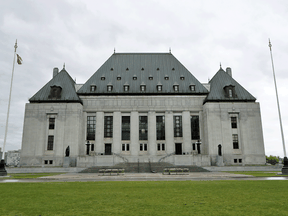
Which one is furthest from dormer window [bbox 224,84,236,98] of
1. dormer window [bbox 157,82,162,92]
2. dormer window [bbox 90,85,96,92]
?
dormer window [bbox 90,85,96,92]

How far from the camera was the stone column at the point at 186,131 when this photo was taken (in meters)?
51.7

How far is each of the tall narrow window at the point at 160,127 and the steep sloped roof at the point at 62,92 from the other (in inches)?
709

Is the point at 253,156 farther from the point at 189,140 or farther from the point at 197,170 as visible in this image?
the point at 197,170

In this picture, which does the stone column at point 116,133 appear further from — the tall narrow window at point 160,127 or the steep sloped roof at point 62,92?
the steep sloped roof at point 62,92

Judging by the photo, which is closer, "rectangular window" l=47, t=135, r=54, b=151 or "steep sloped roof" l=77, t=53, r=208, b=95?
"rectangular window" l=47, t=135, r=54, b=151

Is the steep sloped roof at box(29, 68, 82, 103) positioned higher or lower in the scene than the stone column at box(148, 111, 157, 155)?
higher

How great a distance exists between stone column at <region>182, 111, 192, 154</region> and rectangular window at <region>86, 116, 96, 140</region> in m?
20.0

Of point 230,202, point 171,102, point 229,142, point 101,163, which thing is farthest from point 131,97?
point 230,202

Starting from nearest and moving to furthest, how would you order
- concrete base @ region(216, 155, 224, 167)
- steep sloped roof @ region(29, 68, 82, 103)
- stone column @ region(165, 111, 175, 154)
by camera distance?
concrete base @ region(216, 155, 224, 167) → steep sloped roof @ region(29, 68, 82, 103) → stone column @ region(165, 111, 175, 154)

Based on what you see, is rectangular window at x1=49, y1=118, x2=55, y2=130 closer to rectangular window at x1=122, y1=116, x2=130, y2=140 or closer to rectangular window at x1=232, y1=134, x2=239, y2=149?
rectangular window at x1=122, y1=116, x2=130, y2=140

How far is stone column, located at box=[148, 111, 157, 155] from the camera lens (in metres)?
51.7

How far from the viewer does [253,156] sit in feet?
162

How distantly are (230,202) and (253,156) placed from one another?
145 feet

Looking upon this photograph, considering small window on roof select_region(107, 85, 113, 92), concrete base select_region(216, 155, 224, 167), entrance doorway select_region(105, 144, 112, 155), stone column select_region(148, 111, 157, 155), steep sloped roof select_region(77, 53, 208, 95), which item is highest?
steep sloped roof select_region(77, 53, 208, 95)
